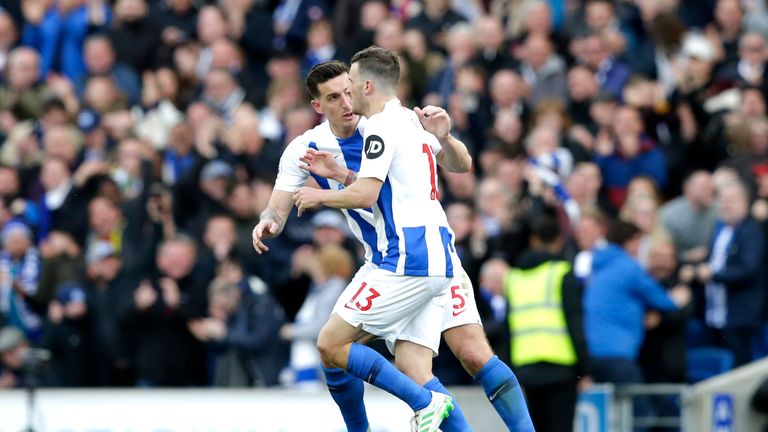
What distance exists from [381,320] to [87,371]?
706 centimetres

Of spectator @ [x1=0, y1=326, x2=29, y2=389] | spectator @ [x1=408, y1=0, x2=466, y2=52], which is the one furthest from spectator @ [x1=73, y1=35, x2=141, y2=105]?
spectator @ [x1=0, y1=326, x2=29, y2=389]

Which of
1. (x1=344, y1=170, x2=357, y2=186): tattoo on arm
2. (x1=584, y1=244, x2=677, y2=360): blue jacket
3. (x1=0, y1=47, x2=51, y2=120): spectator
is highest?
(x1=0, y1=47, x2=51, y2=120): spectator

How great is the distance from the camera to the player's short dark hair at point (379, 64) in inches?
379

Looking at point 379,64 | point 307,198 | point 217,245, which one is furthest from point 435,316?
point 217,245

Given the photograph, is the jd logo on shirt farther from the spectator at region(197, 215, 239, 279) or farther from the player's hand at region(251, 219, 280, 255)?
the spectator at region(197, 215, 239, 279)

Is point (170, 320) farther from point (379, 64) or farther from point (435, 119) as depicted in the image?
point (379, 64)

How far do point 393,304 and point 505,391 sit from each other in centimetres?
94

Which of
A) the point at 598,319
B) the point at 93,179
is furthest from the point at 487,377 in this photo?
the point at 93,179

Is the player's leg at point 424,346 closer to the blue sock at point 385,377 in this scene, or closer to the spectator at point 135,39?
the blue sock at point 385,377

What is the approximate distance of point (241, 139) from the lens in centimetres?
1723

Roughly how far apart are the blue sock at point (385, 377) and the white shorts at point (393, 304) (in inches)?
7.9

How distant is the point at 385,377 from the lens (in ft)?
32.0

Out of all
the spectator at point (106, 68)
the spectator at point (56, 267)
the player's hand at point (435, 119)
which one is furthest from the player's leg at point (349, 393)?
the spectator at point (106, 68)

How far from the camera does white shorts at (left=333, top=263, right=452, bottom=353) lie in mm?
9758
